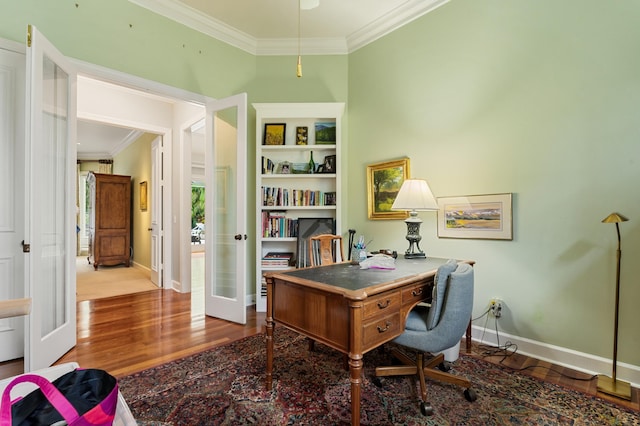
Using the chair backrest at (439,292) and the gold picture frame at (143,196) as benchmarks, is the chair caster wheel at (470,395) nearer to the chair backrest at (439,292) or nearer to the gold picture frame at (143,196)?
the chair backrest at (439,292)

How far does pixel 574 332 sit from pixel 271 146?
3.32 m

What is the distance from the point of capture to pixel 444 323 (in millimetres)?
1709

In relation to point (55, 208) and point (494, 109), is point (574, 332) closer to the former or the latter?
point (494, 109)

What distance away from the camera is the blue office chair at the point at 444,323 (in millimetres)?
1705

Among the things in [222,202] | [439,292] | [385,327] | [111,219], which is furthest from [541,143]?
[111,219]

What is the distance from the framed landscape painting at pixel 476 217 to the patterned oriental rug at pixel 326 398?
1075 mm

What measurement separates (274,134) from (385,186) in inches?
59.8

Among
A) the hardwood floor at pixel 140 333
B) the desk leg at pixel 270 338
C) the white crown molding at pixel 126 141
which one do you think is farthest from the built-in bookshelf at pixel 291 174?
the white crown molding at pixel 126 141

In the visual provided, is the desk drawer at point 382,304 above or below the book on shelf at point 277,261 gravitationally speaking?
above

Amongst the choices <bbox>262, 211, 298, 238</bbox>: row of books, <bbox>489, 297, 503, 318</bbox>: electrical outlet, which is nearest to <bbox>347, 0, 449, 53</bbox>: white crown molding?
<bbox>262, 211, 298, 238</bbox>: row of books

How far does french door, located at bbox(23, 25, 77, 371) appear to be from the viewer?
207 centimetres

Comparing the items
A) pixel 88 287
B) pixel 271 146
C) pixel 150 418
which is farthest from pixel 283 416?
pixel 88 287

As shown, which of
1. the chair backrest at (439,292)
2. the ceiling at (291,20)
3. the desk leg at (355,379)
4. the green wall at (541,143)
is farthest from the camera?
the ceiling at (291,20)

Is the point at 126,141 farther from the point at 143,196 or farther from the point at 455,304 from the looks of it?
the point at 455,304
